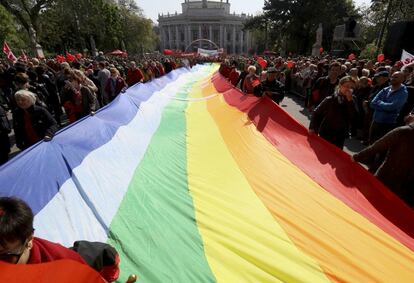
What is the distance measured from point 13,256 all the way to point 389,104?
232 inches

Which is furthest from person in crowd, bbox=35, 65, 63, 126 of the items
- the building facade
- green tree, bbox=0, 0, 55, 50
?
the building facade

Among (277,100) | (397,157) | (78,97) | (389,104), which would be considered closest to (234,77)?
(277,100)

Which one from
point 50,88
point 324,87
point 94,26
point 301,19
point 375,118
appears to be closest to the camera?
point 375,118

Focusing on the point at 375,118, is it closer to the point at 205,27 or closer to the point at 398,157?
the point at 398,157

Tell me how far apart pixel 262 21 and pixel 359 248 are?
5574cm

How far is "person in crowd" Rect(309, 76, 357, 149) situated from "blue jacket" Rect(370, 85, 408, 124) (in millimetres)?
1218

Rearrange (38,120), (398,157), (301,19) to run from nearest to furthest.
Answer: (398,157)
(38,120)
(301,19)

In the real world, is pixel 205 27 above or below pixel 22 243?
below

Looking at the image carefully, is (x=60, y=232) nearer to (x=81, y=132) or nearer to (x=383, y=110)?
(x=81, y=132)

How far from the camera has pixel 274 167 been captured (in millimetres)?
4371

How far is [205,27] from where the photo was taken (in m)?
121

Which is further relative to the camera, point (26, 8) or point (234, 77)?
point (26, 8)

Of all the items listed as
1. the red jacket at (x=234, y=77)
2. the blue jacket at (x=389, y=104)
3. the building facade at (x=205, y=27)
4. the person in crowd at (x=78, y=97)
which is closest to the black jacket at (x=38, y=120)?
the person in crowd at (x=78, y=97)

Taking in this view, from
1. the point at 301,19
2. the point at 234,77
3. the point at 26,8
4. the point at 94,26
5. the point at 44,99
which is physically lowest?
the point at 234,77
